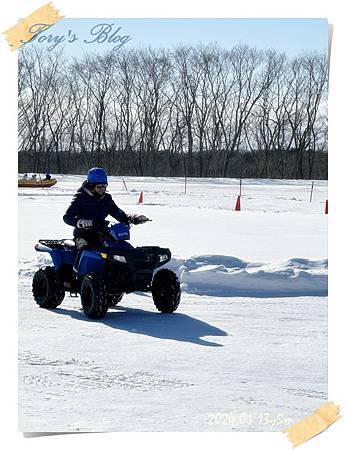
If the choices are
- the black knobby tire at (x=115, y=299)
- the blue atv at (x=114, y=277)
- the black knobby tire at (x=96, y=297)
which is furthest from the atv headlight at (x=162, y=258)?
the black knobby tire at (x=115, y=299)

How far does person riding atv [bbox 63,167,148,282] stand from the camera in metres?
8.70

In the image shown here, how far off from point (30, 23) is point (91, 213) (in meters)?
3.08

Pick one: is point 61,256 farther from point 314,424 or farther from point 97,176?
point 314,424

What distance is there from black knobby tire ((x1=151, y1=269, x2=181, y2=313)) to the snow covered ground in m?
0.11

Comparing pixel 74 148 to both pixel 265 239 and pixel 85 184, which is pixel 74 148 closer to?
pixel 85 184

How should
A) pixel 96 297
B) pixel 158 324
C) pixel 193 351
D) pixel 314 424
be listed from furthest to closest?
pixel 96 297 < pixel 158 324 < pixel 193 351 < pixel 314 424

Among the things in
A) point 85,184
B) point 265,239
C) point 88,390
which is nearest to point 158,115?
point 85,184

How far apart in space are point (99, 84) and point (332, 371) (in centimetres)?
300

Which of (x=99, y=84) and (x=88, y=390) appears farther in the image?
(x=99, y=84)

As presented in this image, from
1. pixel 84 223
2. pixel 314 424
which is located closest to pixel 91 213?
pixel 84 223

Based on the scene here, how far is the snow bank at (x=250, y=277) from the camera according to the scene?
1005cm

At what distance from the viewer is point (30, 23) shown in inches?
239

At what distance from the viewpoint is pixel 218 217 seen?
20.0 metres

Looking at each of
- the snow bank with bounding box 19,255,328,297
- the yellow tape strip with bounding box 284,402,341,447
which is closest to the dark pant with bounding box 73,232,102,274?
the snow bank with bounding box 19,255,328,297
